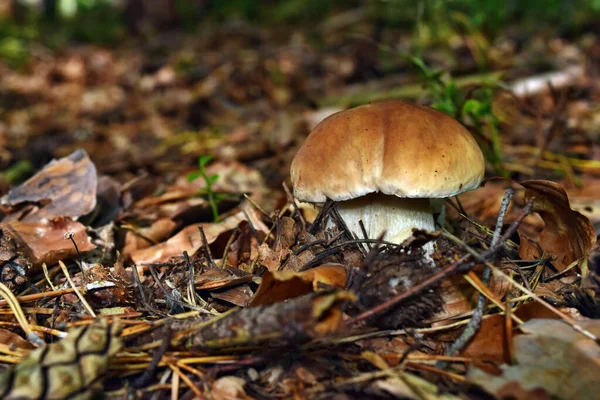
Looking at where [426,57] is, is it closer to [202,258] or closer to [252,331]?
[202,258]

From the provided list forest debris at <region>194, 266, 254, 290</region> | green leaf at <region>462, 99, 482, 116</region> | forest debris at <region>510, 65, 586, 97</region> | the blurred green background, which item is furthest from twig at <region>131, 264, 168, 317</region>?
the blurred green background

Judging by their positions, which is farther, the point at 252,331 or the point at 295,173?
the point at 295,173

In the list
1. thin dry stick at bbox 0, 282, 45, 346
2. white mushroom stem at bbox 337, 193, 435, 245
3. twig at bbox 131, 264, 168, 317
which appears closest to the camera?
thin dry stick at bbox 0, 282, 45, 346

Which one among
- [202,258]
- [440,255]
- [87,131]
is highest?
[440,255]

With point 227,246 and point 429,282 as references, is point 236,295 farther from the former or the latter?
point 429,282

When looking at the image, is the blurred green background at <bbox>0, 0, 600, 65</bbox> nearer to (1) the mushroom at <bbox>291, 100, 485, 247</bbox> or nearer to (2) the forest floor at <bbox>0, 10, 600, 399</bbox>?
(2) the forest floor at <bbox>0, 10, 600, 399</bbox>

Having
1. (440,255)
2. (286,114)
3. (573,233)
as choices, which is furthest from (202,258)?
(286,114)
